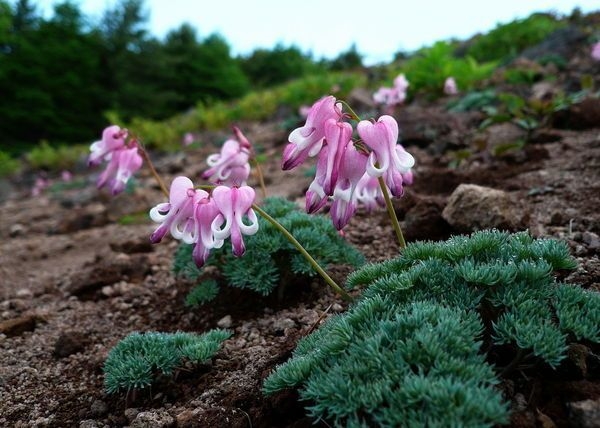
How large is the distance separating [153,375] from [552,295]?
192 cm

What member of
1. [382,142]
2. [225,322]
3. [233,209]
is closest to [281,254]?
[225,322]

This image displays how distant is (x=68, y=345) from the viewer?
3164mm

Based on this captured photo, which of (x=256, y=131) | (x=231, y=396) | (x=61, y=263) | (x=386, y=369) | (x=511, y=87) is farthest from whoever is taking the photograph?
(x=256, y=131)

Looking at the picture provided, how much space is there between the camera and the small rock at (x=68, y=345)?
124 inches

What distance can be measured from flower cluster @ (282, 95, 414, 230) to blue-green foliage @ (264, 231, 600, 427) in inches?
17.1

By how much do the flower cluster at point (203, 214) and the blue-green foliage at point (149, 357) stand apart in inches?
23.4

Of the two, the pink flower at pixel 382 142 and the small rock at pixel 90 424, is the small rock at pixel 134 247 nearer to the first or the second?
the small rock at pixel 90 424

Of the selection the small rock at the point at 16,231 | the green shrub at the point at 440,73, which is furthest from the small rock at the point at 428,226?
the small rock at the point at 16,231

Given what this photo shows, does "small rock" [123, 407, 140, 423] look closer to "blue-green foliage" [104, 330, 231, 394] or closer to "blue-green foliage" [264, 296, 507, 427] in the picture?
"blue-green foliage" [104, 330, 231, 394]

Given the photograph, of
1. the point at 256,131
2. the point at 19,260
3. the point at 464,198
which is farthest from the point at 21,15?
the point at 464,198

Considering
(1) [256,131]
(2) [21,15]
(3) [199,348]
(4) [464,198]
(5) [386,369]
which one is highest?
(2) [21,15]

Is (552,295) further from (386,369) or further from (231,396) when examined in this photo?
(231,396)

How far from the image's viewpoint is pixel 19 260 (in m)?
5.85

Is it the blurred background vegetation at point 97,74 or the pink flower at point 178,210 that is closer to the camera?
the pink flower at point 178,210
